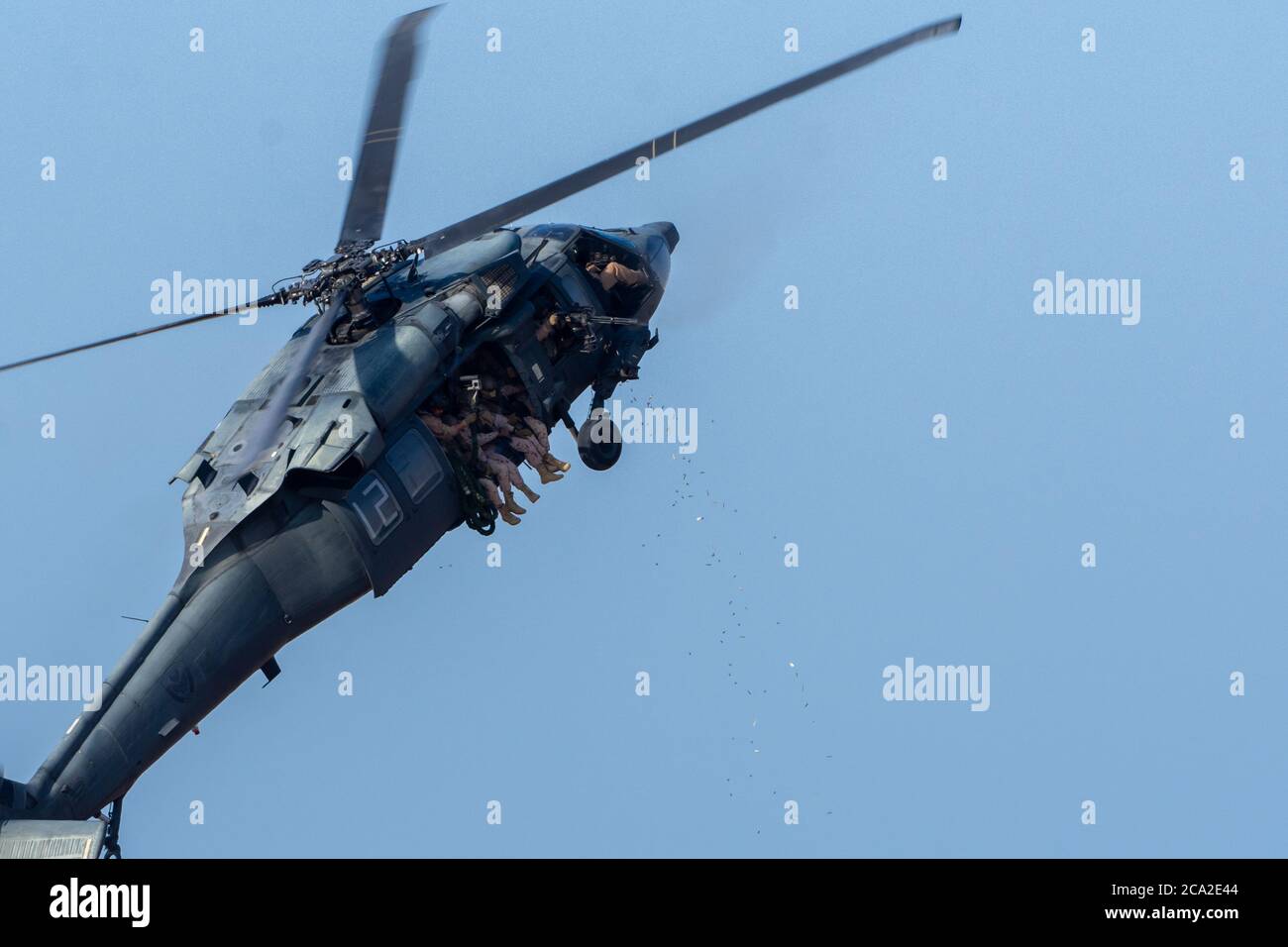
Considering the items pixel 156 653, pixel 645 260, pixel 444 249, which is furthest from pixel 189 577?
pixel 645 260

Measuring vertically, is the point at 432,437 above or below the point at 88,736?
above

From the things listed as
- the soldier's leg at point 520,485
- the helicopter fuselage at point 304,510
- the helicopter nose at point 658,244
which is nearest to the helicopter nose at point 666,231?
the helicopter nose at point 658,244

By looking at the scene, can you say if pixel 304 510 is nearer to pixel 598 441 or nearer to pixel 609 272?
pixel 598 441

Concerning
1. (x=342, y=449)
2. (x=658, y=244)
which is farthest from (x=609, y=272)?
(x=342, y=449)

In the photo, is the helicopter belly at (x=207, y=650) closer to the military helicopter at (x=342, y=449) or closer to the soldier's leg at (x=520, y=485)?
the military helicopter at (x=342, y=449)

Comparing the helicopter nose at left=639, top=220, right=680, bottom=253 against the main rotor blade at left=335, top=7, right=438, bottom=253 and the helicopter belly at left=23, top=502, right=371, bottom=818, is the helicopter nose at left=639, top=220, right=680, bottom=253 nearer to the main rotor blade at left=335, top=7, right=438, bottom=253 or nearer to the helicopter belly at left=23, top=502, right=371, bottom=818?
the main rotor blade at left=335, top=7, right=438, bottom=253

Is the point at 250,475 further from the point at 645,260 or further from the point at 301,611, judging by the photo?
the point at 645,260

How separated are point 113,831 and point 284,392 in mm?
8258

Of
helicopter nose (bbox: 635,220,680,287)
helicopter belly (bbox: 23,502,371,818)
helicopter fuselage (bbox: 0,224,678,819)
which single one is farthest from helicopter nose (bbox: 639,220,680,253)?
Result: helicopter belly (bbox: 23,502,371,818)

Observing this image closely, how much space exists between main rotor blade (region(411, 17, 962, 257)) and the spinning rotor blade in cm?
275

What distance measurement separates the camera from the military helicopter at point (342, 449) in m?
33.7

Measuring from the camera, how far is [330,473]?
119 ft

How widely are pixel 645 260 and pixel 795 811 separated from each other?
14.0 meters
